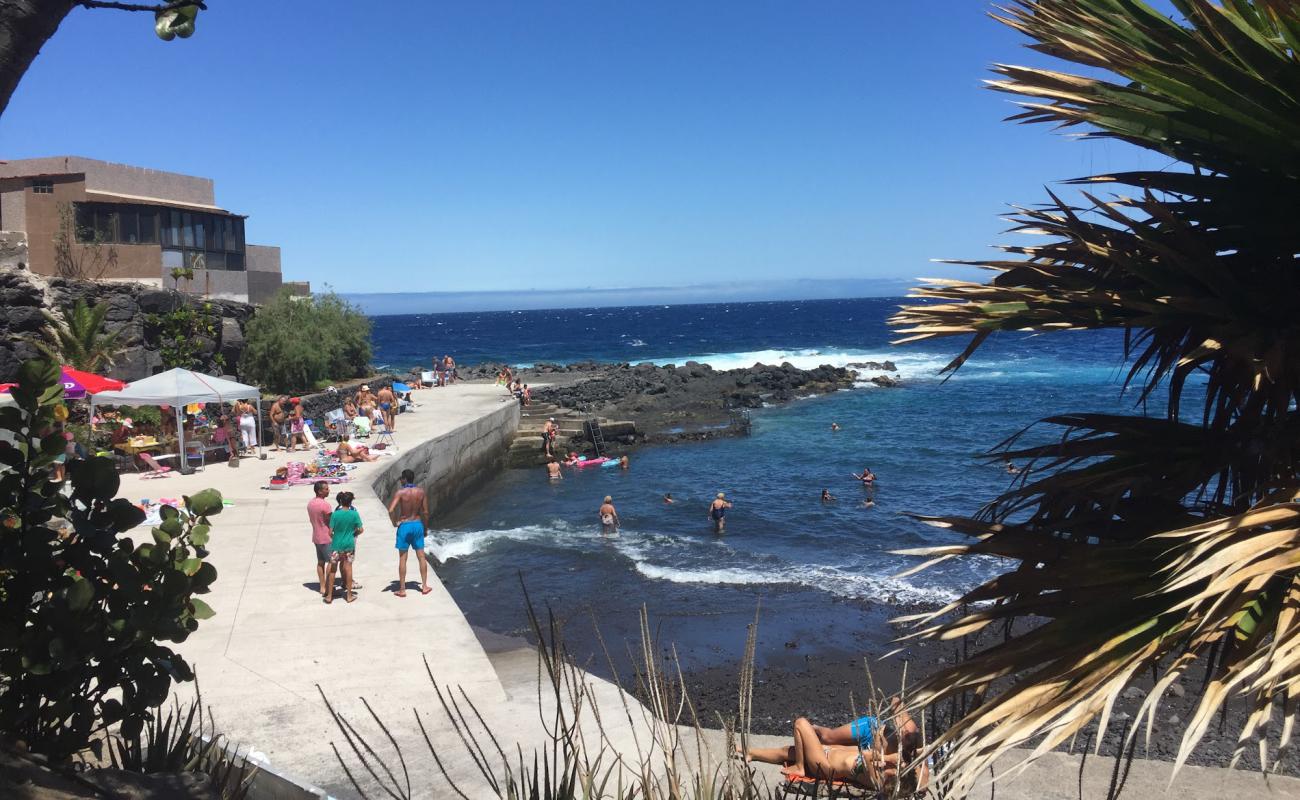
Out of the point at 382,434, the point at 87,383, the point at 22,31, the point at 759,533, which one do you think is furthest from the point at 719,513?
the point at 22,31

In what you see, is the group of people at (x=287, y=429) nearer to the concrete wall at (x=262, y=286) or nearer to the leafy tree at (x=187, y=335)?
the leafy tree at (x=187, y=335)

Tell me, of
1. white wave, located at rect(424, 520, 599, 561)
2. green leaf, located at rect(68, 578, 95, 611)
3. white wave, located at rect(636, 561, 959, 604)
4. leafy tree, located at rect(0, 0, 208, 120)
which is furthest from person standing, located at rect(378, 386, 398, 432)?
leafy tree, located at rect(0, 0, 208, 120)

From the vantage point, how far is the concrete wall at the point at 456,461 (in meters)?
19.0

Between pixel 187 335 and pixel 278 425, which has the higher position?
pixel 187 335

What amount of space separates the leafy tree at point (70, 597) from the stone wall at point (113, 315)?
18.2 m

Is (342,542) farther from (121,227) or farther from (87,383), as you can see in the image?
(121,227)

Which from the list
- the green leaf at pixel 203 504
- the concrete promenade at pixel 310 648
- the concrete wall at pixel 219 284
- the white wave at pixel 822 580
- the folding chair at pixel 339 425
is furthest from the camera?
the concrete wall at pixel 219 284

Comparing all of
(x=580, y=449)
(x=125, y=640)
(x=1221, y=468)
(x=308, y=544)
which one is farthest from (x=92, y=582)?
(x=580, y=449)

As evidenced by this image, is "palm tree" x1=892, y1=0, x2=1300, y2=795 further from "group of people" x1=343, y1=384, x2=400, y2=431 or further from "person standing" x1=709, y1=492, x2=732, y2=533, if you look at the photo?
"group of people" x1=343, y1=384, x2=400, y2=431

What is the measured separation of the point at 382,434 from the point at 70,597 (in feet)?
63.9

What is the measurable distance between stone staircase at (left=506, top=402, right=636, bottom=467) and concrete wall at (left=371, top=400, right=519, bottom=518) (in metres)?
0.44

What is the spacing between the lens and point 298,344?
24953 millimetres

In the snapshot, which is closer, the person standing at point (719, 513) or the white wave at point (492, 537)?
the white wave at point (492, 537)

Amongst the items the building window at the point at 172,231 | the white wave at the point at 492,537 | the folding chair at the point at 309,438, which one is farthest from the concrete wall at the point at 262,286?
the white wave at the point at 492,537
